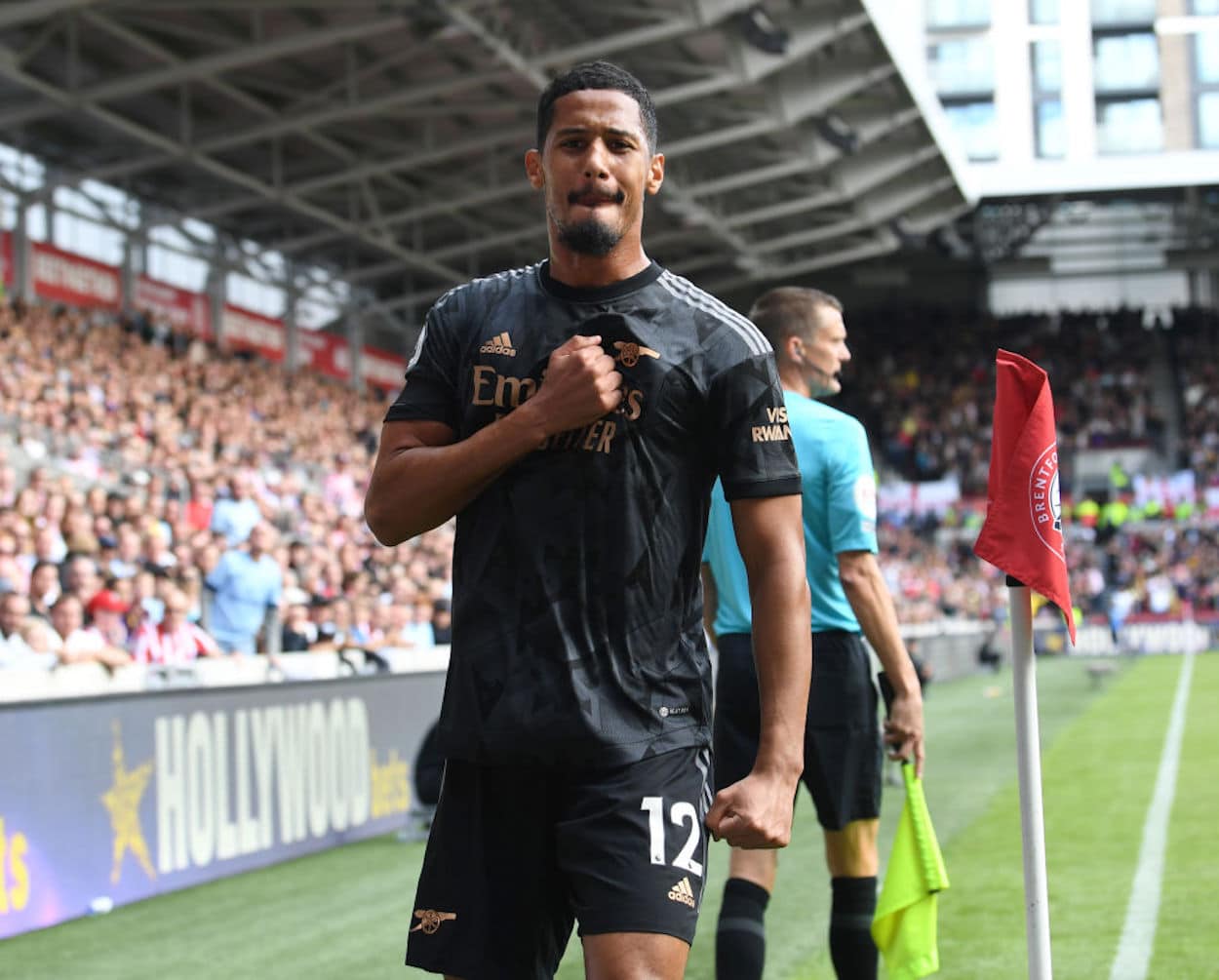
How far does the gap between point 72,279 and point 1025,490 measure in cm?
2369

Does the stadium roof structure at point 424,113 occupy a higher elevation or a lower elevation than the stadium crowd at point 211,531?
higher

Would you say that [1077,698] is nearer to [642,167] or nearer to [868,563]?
[868,563]

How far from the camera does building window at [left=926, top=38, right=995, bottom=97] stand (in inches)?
2648

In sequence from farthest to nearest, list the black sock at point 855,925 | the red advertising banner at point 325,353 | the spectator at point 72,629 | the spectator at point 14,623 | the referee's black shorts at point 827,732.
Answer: the red advertising banner at point 325,353 < the spectator at point 72,629 < the spectator at point 14,623 < the black sock at point 855,925 < the referee's black shorts at point 827,732

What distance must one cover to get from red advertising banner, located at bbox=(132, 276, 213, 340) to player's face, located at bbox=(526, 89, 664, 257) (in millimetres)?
24255

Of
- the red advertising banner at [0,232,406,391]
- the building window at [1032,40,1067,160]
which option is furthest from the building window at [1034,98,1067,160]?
the red advertising banner at [0,232,406,391]

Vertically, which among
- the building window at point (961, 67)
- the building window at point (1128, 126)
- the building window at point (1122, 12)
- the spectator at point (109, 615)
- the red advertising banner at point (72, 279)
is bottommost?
the spectator at point (109, 615)

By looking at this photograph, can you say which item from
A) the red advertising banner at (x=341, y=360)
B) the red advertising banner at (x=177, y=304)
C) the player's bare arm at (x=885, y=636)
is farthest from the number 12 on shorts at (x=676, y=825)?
the red advertising banner at (x=341, y=360)

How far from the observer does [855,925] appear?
5109 mm

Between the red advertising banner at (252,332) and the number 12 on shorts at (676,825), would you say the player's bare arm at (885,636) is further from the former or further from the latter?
the red advertising banner at (252,332)

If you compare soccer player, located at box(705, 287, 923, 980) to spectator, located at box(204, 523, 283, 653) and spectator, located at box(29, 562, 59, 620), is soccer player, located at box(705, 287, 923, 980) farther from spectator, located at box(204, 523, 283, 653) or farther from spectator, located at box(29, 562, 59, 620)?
spectator, located at box(204, 523, 283, 653)

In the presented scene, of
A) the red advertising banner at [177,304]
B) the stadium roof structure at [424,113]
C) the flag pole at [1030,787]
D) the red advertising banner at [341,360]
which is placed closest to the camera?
the flag pole at [1030,787]

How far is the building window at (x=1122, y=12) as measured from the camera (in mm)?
67500

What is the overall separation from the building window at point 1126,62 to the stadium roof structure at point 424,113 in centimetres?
2951
